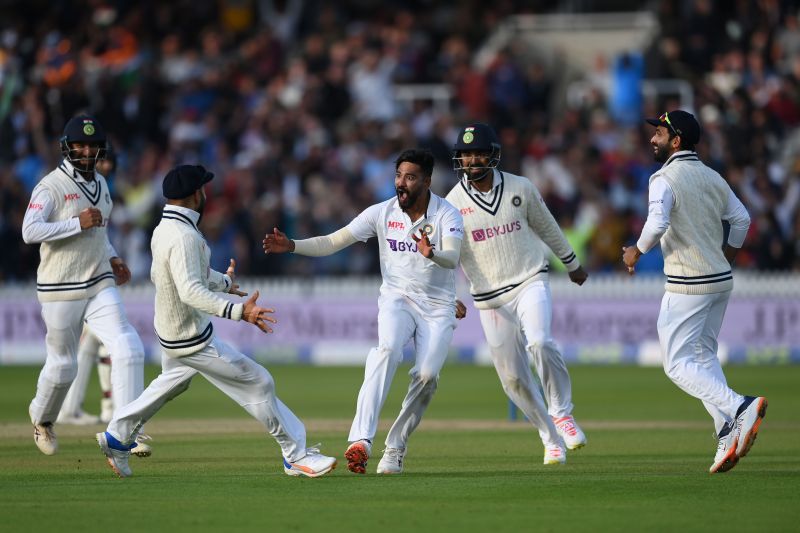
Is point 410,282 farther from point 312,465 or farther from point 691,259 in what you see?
point 691,259

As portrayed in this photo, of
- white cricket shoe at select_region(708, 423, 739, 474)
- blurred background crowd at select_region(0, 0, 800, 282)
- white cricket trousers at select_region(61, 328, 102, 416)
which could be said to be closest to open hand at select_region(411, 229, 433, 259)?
white cricket shoe at select_region(708, 423, 739, 474)

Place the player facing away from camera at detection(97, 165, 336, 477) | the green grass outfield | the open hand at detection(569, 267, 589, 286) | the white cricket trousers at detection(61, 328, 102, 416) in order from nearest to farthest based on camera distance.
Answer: the green grass outfield < the player facing away from camera at detection(97, 165, 336, 477) < the open hand at detection(569, 267, 589, 286) < the white cricket trousers at detection(61, 328, 102, 416)

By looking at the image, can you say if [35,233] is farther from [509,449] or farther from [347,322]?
[347,322]

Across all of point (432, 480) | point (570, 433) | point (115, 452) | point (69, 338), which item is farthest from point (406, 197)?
point (69, 338)

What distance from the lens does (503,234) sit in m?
11.5

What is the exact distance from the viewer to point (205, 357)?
10.1m

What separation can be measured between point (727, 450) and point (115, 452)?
4158 mm

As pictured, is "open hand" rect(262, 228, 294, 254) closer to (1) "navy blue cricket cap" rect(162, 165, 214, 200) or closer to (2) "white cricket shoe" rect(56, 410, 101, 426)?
(1) "navy blue cricket cap" rect(162, 165, 214, 200)

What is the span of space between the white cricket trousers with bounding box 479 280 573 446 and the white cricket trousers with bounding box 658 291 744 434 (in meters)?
0.88

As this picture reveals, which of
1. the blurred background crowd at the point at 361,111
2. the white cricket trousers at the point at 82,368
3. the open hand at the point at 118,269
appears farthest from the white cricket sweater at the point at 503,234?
the blurred background crowd at the point at 361,111

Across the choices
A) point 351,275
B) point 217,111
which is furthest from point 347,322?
point 217,111

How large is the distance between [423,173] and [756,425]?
9.43 feet

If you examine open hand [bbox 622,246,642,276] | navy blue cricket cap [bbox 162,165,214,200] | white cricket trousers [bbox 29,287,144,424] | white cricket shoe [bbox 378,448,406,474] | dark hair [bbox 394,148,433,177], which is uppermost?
dark hair [bbox 394,148,433,177]

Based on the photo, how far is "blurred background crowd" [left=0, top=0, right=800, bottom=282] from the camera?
25.0 meters
